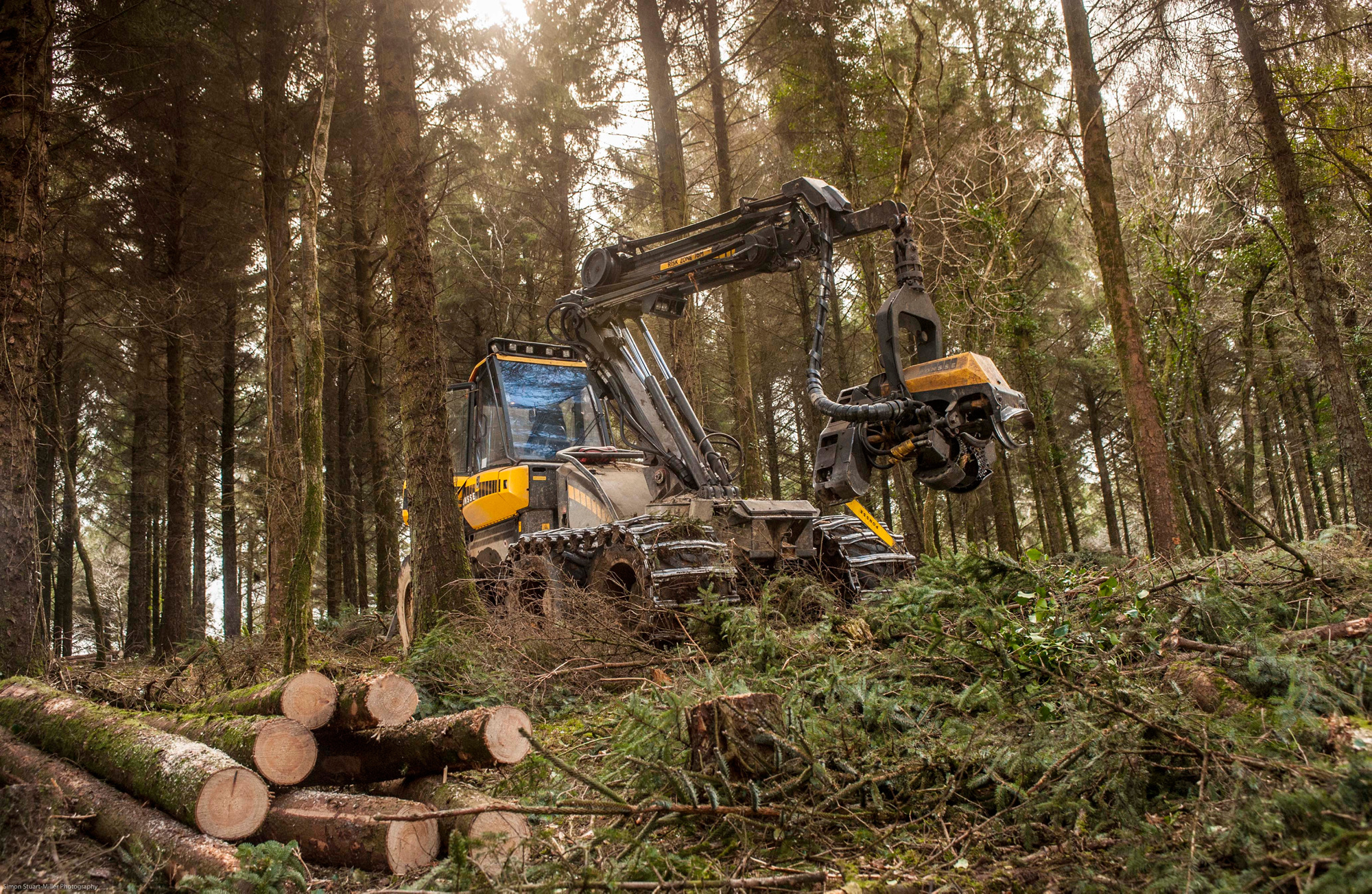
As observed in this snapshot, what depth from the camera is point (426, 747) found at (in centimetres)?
385

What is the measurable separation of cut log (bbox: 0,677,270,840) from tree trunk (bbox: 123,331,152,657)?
491 inches

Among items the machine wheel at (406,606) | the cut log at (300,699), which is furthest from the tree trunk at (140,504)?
the cut log at (300,699)

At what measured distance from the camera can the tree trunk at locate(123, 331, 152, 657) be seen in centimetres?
1585

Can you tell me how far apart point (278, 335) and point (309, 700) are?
7.64 metres

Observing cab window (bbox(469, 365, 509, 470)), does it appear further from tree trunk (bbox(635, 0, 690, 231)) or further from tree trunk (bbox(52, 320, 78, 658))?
tree trunk (bbox(52, 320, 78, 658))

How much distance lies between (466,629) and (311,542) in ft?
4.65

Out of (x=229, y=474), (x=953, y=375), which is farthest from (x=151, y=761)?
(x=229, y=474)

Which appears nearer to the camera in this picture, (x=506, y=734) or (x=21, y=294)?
(x=506, y=734)

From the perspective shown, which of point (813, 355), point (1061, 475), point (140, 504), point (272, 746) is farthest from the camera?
point (1061, 475)

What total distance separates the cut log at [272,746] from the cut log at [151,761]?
12 cm

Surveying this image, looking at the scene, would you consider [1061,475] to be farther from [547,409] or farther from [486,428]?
[486,428]

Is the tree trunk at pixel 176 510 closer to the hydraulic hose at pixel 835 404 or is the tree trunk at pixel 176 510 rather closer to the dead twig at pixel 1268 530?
the hydraulic hose at pixel 835 404

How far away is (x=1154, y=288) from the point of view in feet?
49.8

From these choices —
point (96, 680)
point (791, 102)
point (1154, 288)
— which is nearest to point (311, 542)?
point (96, 680)
